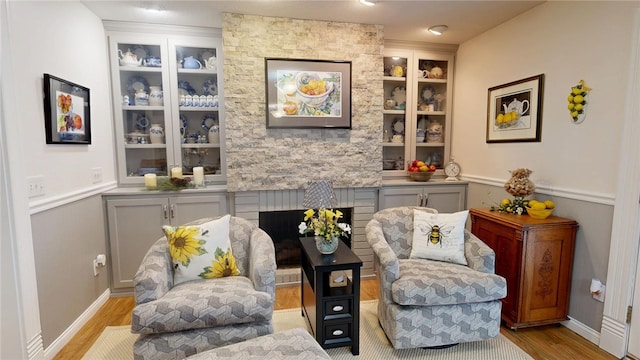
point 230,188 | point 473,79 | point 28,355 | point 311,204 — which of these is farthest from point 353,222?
point 28,355

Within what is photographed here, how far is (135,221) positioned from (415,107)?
325 cm

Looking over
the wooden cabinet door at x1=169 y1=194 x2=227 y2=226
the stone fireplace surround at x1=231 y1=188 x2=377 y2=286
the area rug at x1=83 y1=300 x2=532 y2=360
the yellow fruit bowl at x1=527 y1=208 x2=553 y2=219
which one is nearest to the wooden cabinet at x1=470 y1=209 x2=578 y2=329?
the yellow fruit bowl at x1=527 y1=208 x2=553 y2=219

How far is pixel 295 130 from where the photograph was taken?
127 inches

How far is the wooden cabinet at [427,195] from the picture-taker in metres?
3.57

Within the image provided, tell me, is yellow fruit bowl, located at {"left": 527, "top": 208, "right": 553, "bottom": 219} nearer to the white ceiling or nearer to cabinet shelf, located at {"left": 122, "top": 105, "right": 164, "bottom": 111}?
the white ceiling

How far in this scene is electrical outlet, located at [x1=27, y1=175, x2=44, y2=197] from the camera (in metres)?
1.98

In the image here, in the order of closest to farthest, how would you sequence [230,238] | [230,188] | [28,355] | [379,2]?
[28,355] < [230,238] < [379,2] < [230,188]

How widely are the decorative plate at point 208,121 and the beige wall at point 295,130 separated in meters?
0.50

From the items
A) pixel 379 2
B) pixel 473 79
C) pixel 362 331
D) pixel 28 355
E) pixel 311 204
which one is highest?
pixel 379 2

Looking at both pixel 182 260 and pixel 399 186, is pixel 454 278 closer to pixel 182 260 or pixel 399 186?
pixel 399 186

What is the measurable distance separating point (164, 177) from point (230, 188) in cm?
69

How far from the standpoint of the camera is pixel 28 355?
1926mm

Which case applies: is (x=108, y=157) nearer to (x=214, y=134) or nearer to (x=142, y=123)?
(x=142, y=123)

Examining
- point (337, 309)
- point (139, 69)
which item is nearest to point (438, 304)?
point (337, 309)
